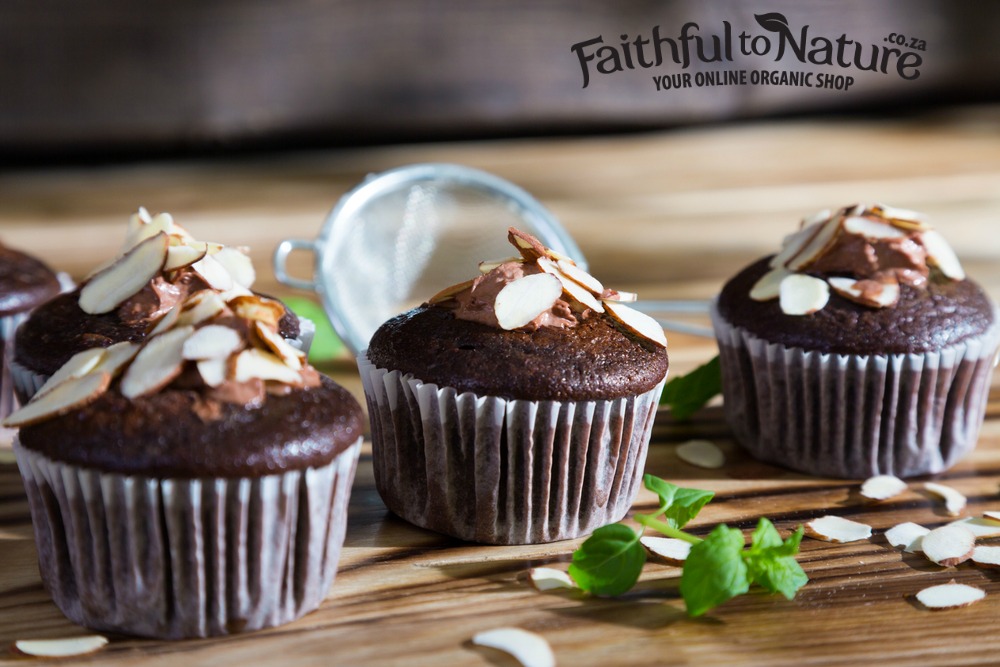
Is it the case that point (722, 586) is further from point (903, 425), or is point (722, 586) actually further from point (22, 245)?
point (22, 245)

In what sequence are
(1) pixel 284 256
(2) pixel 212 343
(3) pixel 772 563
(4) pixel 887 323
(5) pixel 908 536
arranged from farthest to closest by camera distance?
1. (1) pixel 284 256
2. (4) pixel 887 323
3. (5) pixel 908 536
4. (3) pixel 772 563
5. (2) pixel 212 343

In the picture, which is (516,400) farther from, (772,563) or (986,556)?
(986,556)

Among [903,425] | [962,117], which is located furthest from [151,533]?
[962,117]

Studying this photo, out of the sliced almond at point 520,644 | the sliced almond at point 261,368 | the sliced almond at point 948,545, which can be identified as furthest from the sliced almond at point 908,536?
the sliced almond at point 261,368

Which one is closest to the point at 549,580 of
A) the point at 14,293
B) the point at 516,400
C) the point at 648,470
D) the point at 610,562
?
the point at 610,562

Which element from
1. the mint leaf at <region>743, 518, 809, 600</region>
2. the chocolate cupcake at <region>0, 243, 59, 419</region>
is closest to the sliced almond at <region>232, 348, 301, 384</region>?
the mint leaf at <region>743, 518, 809, 600</region>

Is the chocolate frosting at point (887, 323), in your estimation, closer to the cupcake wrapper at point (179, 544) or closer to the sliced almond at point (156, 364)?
the cupcake wrapper at point (179, 544)

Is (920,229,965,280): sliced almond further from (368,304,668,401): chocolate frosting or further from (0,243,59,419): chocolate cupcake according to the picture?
(0,243,59,419): chocolate cupcake
